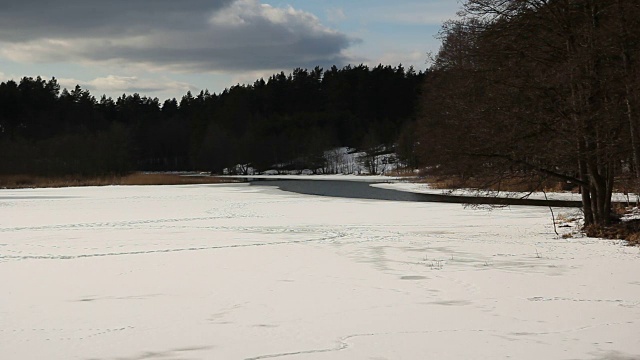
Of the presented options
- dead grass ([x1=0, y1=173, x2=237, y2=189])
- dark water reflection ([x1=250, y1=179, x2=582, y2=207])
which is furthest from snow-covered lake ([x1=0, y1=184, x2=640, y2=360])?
dead grass ([x1=0, y1=173, x2=237, y2=189])

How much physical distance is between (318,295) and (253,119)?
440 feet

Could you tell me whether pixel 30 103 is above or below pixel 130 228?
above

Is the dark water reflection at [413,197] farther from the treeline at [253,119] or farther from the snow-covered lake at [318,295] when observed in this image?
the treeline at [253,119]

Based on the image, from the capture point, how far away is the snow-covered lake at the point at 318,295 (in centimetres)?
727

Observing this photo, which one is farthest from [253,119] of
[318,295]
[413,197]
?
[318,295]

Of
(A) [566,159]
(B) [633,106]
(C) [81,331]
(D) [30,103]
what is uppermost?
(D) [30,103]

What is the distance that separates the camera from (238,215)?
27516 millimetres

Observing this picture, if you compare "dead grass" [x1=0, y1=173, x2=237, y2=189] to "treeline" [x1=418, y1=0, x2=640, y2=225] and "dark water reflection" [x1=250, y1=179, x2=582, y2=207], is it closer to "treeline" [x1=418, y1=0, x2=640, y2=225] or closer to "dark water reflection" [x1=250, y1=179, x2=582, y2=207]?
"dark water reflection" [x1=250, y1=179, x2=582, y2=207]

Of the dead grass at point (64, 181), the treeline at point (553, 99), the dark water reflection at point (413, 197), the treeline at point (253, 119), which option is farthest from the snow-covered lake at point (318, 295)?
the treeline at point (253, 119)

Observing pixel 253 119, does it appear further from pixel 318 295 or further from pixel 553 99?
pixel 318 295

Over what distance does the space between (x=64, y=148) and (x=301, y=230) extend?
61816 millimetres

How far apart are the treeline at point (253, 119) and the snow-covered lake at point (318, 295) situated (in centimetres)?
9506

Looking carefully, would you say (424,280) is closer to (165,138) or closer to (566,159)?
(566,159)

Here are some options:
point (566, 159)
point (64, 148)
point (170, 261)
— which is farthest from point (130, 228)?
point (64, 148)
